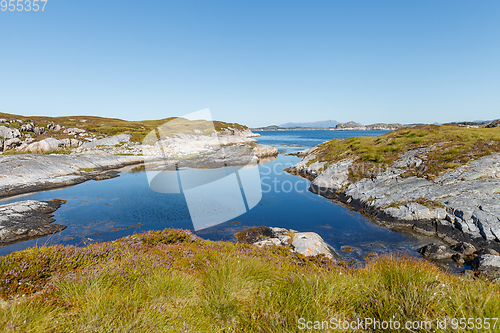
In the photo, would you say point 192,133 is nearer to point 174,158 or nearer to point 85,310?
point 174,158

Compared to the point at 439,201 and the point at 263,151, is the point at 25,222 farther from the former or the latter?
the point at 263,151

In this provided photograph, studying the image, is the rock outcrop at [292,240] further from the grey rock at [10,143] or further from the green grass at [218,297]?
the grey rock at [10,143]

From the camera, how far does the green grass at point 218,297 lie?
385 cm

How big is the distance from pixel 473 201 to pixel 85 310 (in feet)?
66.5

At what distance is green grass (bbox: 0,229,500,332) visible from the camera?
12.6ft

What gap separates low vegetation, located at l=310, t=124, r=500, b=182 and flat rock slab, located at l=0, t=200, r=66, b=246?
2765 cm

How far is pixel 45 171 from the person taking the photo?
30062mm

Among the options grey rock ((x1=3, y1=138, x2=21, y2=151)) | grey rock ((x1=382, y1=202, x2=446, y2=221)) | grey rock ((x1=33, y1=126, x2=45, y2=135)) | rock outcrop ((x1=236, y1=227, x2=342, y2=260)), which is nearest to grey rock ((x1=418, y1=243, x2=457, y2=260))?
grey rock ((x1=382, y1=202, x2=446, y2=221))

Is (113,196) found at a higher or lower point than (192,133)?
lower

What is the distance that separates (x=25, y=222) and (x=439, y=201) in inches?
1141

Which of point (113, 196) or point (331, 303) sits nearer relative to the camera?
point (331, 303)

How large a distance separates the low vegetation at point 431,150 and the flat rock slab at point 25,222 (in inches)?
1089

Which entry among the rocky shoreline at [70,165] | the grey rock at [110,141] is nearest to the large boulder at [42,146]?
the rocky shoreline at [70,165]

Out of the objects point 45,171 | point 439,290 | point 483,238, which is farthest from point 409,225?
point 45,171
